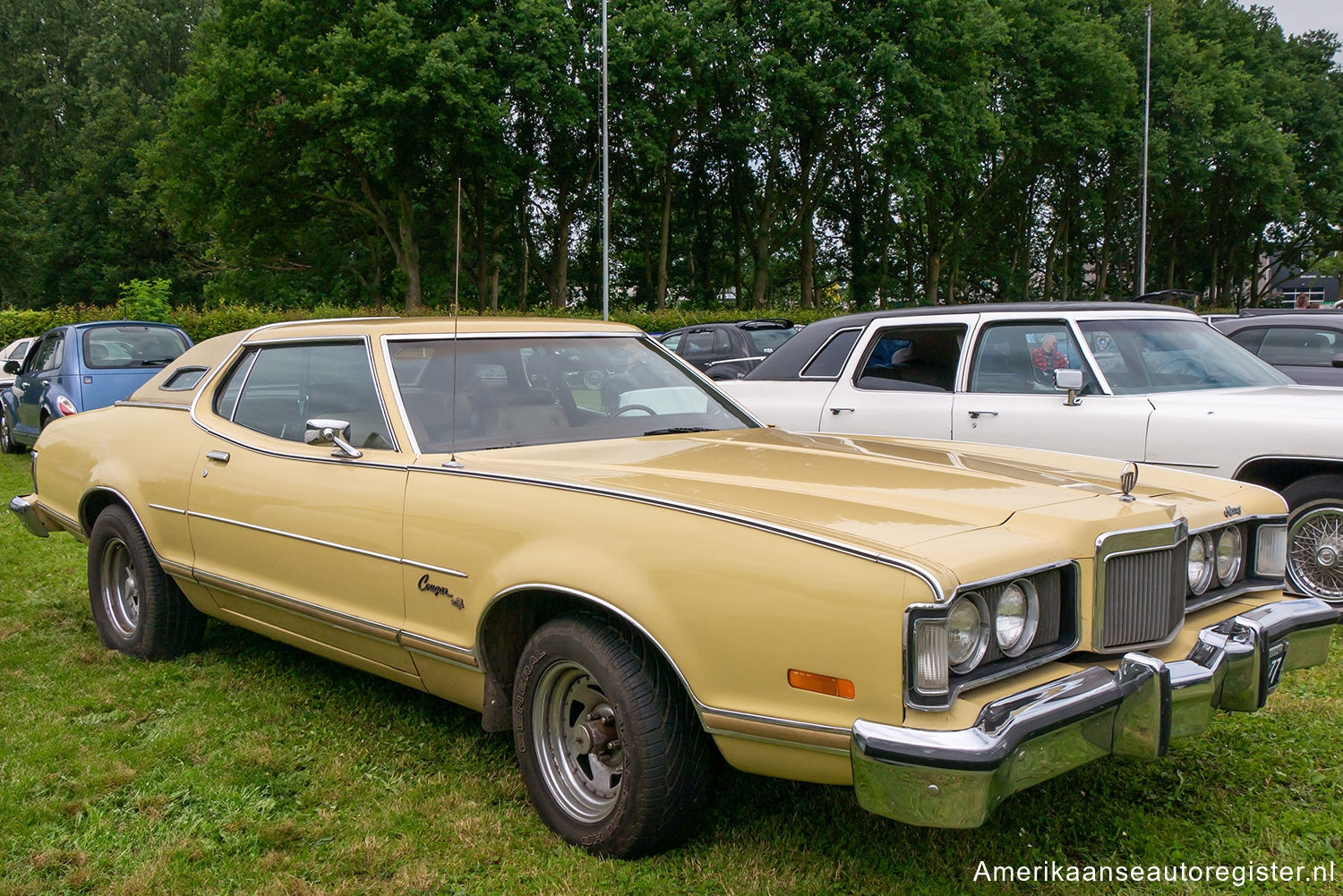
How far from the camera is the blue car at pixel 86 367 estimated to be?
11258 millimetres

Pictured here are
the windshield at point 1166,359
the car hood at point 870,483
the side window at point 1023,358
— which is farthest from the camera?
the side window at point 1023,358

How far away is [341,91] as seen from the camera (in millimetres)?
24625

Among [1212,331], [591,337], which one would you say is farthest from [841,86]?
[591,337]

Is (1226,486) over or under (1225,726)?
over

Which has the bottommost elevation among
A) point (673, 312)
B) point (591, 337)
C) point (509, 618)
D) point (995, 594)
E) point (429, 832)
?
point (429, 832)

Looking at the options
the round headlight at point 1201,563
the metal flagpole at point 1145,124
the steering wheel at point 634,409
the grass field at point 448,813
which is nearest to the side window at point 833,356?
the steering wheel at point 634,409

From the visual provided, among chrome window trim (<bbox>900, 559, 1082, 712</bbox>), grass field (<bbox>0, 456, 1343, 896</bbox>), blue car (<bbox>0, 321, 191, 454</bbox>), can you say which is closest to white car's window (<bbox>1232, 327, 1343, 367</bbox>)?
grass field (<bbox>0, 456, 1343, 896</bbox>)

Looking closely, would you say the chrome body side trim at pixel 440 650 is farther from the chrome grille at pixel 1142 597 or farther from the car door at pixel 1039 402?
the car door at pixel 1039 402

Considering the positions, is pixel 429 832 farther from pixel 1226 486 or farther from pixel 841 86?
pixel 841 86

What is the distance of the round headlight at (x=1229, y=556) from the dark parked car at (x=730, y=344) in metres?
11.9

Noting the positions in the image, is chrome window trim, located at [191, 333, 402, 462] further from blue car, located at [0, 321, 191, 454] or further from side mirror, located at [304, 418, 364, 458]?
blue car, located at [0, 321, 191, 454]

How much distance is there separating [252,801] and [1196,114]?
1561 inches

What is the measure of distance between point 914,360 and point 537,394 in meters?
3.50

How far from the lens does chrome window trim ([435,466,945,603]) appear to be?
2.30 meters
